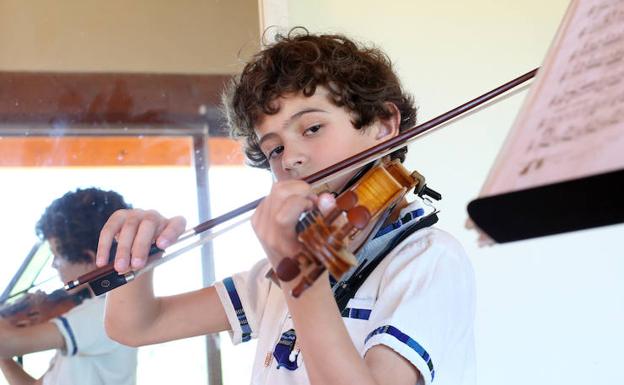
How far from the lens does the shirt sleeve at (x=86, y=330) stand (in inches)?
50.4

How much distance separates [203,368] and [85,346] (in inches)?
7.7

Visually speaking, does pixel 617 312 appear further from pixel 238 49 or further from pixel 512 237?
pixel 512 237

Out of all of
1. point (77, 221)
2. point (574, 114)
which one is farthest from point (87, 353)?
point (574, 114)

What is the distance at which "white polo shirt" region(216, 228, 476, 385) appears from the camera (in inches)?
28.2

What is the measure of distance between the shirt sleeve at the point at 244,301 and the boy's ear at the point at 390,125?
0.72 feet

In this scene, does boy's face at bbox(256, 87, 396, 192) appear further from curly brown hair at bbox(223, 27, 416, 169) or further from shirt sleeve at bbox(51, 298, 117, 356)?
shirt sleeve at bbox(51, 298, 117, 356)

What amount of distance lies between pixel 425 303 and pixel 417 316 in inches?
0.7

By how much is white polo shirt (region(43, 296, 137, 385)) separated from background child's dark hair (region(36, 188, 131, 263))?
0.29ft

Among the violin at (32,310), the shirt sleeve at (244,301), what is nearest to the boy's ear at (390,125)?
the shirt sleeve at (244,301)

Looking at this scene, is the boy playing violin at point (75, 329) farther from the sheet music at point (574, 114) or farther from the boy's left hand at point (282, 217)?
the sheet music at point (574, 114)

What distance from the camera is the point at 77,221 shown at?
1.33 m

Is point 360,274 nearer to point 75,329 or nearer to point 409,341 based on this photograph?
point 409,341

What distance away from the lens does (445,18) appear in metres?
1.51

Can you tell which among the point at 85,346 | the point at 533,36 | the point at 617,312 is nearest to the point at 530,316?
the point at 617,312
